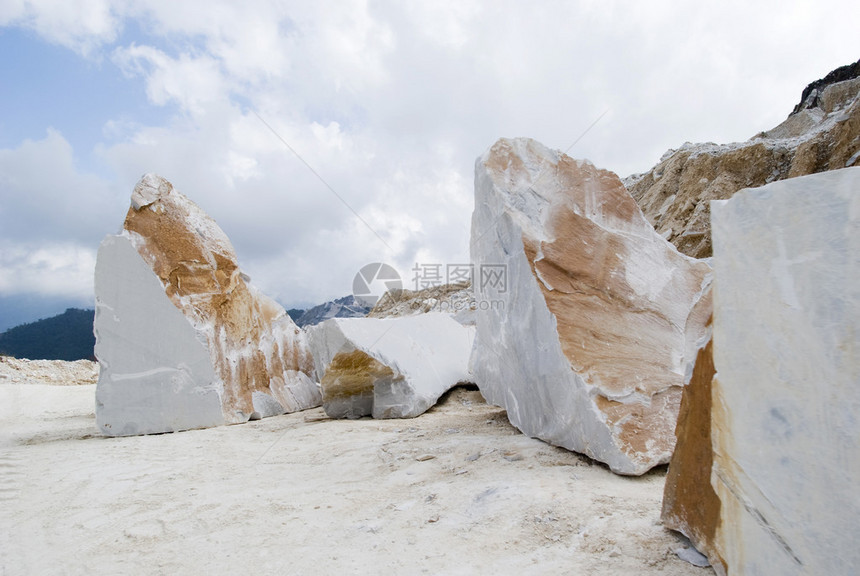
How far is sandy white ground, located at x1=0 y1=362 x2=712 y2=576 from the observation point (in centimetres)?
145

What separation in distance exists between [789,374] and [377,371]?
11.5ft

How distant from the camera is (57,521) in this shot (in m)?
2.10

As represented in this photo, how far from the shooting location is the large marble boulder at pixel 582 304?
2164 mm

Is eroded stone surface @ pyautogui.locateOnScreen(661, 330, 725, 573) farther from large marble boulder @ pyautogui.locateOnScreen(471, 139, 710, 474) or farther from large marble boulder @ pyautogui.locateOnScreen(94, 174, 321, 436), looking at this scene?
large marble boulder @ pyautogui.locateOnScreen(94, 174, 321, 436)

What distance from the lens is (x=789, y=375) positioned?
980 millimetres

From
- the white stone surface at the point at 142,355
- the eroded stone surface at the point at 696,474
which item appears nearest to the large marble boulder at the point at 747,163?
the eroded stone surface at the point at 696,474

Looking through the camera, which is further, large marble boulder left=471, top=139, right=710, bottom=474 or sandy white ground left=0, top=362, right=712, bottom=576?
large marble boulder left=471, top=139, right=710, bottom=474

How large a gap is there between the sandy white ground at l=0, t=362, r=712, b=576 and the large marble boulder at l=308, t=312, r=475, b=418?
32.7 inches

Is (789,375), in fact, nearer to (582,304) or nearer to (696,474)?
(696,474)

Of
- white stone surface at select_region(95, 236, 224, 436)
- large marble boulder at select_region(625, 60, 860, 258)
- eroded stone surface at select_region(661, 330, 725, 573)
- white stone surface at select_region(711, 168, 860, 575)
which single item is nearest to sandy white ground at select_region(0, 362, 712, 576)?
eroded stone surface at select_region(661, 330, 725, 573)

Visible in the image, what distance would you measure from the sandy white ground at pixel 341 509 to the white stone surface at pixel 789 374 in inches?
13.0

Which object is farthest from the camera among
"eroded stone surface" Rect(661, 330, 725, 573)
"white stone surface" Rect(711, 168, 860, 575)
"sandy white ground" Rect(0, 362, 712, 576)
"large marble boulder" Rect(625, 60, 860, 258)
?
"large marble boulder" Rect(625, 60, 860, 258)

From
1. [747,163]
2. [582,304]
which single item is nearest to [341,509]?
[582,304]

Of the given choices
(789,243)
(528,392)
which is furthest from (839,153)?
(789,243)
